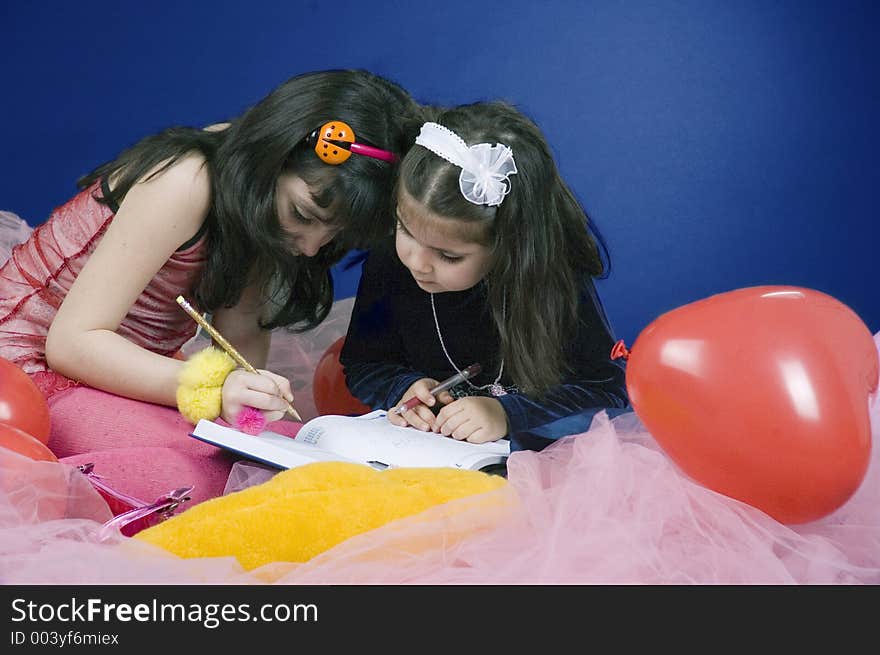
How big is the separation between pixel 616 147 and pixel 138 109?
1137 millimetres

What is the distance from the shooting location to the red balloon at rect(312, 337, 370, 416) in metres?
1.78

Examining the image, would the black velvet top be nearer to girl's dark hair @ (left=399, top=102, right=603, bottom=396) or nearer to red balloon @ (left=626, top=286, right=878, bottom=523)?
girl's dark hair @ (left=399, top=102, right=603, bottom=396)

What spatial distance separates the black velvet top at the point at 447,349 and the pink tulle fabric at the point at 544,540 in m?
0.42

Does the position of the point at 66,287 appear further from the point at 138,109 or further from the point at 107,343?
the point at 138,109

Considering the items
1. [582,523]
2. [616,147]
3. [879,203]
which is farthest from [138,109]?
[582,523]

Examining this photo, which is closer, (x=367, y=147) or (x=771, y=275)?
(x=367, y=147)

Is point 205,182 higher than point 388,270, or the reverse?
point 205,182

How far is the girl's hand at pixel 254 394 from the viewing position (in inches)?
49.5

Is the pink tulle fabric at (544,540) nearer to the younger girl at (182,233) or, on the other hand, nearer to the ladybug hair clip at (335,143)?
the younger girl at (182,233)

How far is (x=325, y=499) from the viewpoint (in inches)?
37.4

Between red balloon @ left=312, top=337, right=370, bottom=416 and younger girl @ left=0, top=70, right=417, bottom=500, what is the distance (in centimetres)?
34

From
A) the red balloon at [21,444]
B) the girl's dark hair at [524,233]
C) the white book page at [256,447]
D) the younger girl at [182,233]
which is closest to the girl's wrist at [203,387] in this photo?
the younger girl at [182,233]
